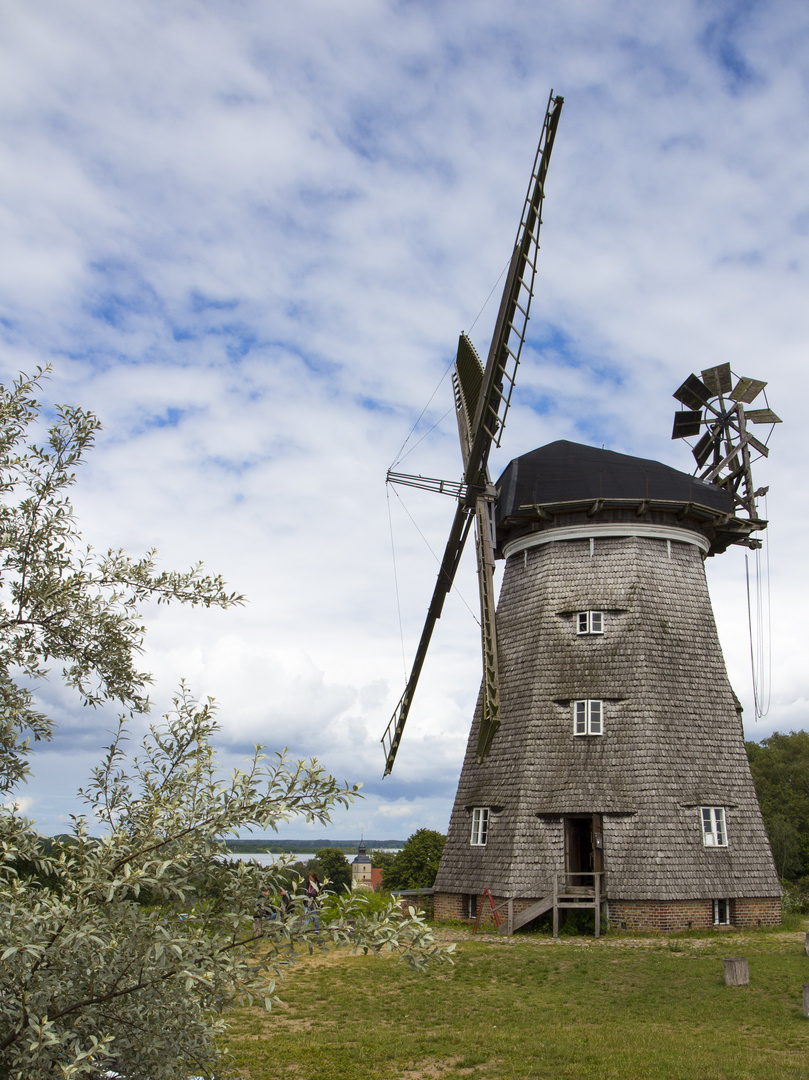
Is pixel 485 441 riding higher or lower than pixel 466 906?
higher

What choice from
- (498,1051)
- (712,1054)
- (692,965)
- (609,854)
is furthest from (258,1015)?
(609,854)

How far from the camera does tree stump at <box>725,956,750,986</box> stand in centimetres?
1362

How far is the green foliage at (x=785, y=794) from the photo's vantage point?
35.6 m

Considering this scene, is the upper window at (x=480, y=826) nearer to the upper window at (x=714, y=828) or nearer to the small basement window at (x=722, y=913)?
the upper window at (x=714, y=828)

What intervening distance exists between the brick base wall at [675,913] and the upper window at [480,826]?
1.27 metres

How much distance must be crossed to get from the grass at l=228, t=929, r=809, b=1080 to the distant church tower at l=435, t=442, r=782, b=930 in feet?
5.29

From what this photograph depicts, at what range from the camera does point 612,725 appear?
64.4 ft

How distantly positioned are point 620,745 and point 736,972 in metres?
6.19

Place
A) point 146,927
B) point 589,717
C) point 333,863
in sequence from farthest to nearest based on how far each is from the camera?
point 333,863 → point 589,717 → point 146,927

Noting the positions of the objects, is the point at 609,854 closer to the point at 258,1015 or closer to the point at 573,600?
the point at 573,600

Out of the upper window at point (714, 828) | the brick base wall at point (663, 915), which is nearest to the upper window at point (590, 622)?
the upper window at point (714, 828)

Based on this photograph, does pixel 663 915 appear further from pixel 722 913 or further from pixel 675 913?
pixel 722 913

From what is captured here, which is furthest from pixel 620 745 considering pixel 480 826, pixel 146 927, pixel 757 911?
pixel 146 927

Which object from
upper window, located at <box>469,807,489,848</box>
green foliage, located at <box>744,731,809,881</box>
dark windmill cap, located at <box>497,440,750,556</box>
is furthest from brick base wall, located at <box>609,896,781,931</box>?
green foliage, located at <box>744,731,809,881</box>
